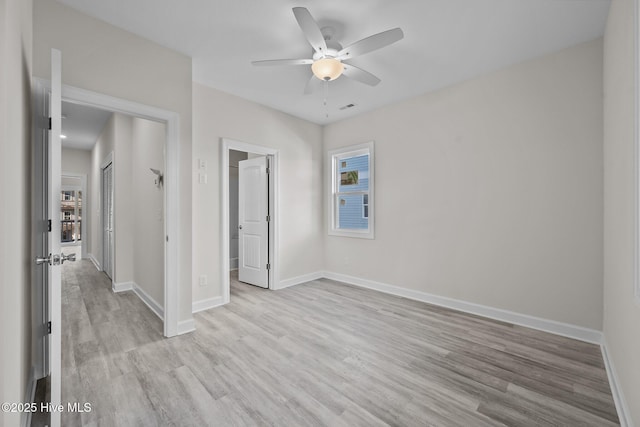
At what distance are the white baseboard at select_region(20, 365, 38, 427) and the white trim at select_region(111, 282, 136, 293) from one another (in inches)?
94.0

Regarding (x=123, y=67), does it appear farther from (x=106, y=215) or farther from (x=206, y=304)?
(x=106, y=215)

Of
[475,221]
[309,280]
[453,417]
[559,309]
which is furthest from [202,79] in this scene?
[559,309]

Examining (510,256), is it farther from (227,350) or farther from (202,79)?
(202,79)

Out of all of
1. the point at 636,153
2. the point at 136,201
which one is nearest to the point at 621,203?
the point at 636,153

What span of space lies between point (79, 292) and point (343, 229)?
13.3ft

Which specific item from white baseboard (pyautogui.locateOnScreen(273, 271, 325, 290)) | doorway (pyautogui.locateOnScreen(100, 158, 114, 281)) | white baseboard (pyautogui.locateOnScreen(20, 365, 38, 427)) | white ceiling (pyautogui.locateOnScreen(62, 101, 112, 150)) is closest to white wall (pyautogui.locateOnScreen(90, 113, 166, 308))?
white ceiling (pyautogui.locateOnScreen(62, 101, 112, 150))

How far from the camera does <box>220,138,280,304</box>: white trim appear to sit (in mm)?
3623

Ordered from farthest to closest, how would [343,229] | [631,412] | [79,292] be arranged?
[343,229] < [79,292] < [631,412]

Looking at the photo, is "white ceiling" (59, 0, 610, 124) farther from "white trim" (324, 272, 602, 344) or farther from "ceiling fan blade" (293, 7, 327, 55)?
"white trim" (324, 272, 602, 344)

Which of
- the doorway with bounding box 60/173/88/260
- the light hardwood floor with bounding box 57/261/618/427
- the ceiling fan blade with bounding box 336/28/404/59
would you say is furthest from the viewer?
the doorway with bounding box 60/173/88/260

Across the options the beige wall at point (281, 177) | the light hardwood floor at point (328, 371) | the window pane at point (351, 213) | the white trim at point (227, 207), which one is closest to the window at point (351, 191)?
the window pane at point (351, 213)

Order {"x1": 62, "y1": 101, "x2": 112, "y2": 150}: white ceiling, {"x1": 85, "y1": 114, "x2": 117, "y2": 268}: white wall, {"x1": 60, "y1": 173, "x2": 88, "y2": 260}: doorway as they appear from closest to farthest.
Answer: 1. {"x1": 62, "y1": 101, "x2": 112, "y2": 150}: white ceiling
2. {"x1": 85, "y1": 114, "x2": 117, "y2": 268}: white wall
3. {"x1": 60, "y1": 173, "x2": 88, "y2": 260}: doorway

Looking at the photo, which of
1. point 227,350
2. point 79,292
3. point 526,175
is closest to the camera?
point 227,350

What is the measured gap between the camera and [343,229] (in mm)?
4746
